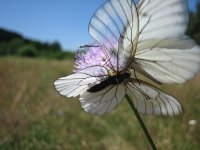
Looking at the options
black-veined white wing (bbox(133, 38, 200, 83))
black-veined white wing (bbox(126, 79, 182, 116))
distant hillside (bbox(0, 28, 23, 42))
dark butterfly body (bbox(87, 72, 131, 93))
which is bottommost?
distant hillside (bbox(0, 28, 23, 42))

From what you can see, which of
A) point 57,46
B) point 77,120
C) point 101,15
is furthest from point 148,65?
point 57,46

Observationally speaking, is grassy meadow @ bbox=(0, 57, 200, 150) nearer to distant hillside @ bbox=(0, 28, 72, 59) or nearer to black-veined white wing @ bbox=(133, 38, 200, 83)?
black-veined white wing @ bbox=(133, 38, 200, 83)

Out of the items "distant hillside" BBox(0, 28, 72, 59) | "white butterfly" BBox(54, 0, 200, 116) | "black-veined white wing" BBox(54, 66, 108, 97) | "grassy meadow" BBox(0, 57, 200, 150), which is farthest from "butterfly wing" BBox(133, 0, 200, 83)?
"distant hillside" BBox(0, 28, 72, 59)

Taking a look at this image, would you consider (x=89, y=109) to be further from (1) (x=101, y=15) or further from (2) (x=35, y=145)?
(2) (x=35, y=145)

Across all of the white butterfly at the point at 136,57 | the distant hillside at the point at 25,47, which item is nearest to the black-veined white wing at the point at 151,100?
the white butterfly at the point at 136,57

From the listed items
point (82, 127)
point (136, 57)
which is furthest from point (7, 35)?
point (136, 57)

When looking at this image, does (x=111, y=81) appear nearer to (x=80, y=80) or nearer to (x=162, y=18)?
(x=80, y=80)
